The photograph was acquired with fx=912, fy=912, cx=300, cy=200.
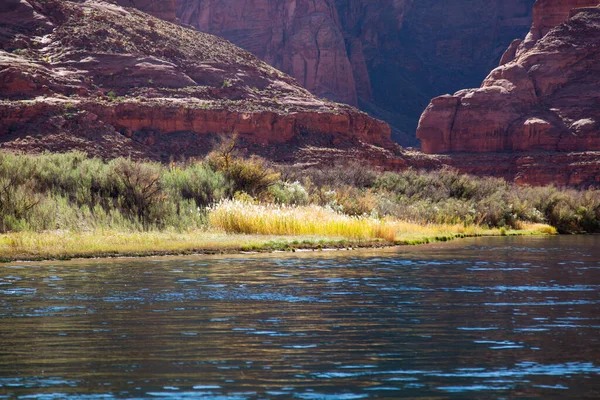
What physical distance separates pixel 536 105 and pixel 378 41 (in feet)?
229

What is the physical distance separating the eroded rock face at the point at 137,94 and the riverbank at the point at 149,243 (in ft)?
126

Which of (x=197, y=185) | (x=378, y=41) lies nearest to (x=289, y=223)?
(x=197, y=185)

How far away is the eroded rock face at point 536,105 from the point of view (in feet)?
325

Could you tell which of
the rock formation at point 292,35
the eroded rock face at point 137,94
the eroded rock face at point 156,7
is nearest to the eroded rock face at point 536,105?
the eroded rock face at point 137,94

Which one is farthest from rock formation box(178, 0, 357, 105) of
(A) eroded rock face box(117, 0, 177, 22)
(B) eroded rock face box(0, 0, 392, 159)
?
(B) eroded rock face box(0, 0, 392, 159)

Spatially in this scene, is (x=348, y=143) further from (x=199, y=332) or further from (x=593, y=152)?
(x=199, y=332)

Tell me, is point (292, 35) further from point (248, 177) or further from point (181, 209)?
point (181, 209)

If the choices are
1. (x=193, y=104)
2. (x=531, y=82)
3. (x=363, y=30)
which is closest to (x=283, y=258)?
(x=193, y=104)

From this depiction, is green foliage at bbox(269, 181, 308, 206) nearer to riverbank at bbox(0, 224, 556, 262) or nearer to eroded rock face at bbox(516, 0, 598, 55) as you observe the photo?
riverbank at bbox(0, 224, 556, 262)

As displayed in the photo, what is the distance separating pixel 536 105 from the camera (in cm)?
10400

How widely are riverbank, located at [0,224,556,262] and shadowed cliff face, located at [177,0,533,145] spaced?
11293cm

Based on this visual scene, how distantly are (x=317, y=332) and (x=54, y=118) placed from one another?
61153 millimetres

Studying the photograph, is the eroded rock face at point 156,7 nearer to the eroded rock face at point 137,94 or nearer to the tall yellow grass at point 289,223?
the eroded rock face at point 137,94

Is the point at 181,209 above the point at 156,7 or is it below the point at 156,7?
below
